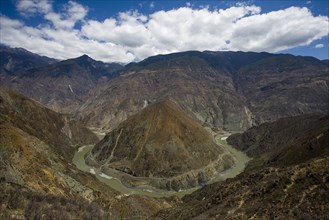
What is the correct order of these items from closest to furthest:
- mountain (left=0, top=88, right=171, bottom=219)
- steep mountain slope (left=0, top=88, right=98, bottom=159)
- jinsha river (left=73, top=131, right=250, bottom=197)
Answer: mountain (left=0, top=88, right=171, bottom=219)
jinsha river (left=73, top=131, right=250, bottom=197)
steep mountain slope (left=0, top=88, right=98, bottom=159)

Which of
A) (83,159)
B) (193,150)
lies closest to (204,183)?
(193,150)

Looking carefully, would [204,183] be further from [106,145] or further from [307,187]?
[307,187]

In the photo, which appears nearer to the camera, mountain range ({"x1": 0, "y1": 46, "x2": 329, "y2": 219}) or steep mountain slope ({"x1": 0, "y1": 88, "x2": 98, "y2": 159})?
mountain range ({"x1": 0, "y1": 46, "x2": 329, "y2": 219})

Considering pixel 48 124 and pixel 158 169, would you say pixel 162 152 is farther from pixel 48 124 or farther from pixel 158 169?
pixel 48 124

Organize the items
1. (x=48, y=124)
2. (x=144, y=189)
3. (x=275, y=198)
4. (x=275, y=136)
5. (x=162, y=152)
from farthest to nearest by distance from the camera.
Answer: (x=48, y=124) < (x=275, y=136) < (x=162, y=152) < (x=144, y=189) < (x=275, y=198)

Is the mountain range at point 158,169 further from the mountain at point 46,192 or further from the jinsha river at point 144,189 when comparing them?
the jinsha river at point 144,189

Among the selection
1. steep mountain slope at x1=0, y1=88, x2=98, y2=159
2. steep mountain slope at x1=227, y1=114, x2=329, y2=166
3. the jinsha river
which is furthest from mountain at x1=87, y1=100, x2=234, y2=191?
steep mountain slope at x1=0, y1=88, x2=98, y2=159

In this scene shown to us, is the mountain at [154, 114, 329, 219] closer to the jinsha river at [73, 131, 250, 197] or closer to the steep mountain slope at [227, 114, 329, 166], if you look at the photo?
the jinsha river at [73, 131, 250, 197]

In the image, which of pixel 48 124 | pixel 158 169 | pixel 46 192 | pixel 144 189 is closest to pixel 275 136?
pixel 158 169

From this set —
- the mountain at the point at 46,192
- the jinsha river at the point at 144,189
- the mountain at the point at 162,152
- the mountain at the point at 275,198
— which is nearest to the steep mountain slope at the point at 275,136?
the jinsha river at the point at 144,189

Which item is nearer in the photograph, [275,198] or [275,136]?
[275,198]
